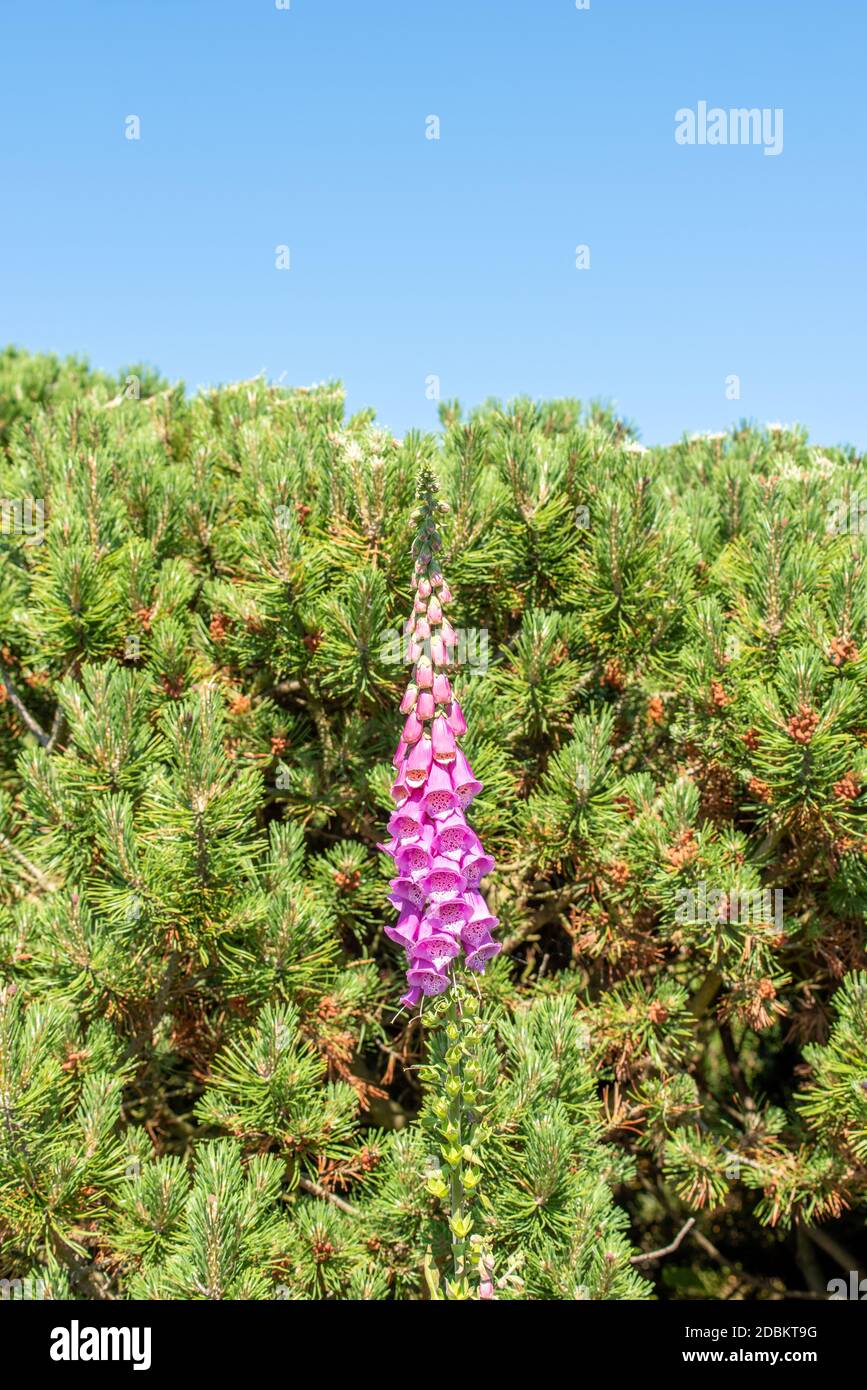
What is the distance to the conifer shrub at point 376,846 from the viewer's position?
312 cm

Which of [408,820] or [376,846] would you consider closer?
[408,820]

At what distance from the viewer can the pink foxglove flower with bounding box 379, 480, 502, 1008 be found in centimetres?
221

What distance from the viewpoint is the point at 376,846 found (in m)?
3.74

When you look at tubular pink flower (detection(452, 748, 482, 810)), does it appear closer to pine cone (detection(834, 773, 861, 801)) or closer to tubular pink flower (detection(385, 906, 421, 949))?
tubular pink flower (detection(385, 906, 421, 949))

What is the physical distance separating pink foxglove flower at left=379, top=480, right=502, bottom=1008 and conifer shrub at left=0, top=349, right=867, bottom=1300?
30.4 inches

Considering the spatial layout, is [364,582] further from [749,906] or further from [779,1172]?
[779,1172]

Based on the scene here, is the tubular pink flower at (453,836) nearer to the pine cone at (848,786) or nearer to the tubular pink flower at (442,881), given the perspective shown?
the tubular pink flower at (442,881)

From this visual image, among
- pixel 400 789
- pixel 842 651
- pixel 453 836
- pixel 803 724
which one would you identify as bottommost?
pixel 453 836

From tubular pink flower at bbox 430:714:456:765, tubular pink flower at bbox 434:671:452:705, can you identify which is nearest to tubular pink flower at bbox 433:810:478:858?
tubular pink flower at bbox 430:714:456:765

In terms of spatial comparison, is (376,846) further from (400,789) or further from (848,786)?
(848,786)

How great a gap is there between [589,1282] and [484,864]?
1.38m

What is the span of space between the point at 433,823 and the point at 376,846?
1.50 m

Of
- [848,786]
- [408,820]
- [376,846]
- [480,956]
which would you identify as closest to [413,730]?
[408,820]

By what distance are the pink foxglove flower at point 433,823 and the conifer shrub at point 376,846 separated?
0.77 meters
